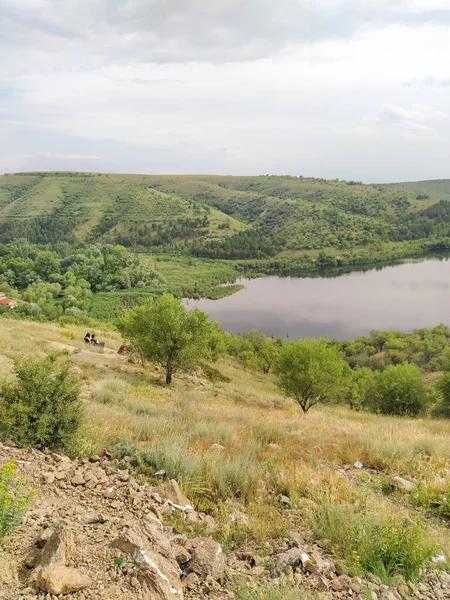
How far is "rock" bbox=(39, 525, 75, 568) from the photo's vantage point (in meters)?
2.71

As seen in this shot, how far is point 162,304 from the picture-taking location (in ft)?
57.9

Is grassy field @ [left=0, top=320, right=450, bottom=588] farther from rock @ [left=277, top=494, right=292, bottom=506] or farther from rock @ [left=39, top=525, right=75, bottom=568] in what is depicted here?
rock @ [left=39, top=525, right=75, bottom=568]

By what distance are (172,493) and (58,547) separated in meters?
1.71

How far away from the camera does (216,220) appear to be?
156 metres

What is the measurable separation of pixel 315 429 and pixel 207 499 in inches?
181

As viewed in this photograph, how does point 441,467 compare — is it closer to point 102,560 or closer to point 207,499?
point 207,499

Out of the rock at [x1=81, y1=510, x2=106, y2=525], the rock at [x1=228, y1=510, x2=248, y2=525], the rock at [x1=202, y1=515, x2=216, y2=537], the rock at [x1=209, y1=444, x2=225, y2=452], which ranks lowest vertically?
the rock at [x1=209, y1=444, x2=225, y2=452]

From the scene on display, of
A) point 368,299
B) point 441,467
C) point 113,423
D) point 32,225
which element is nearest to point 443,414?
point 441,467

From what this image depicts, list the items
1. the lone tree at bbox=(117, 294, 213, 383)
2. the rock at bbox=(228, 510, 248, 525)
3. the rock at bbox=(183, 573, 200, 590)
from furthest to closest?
1. the lone tree at bbox=(117, 294, 213, 383)
2. the rock at bbox=(228, 510, 248, 525)
3. the rock at bbox=(183, 573, 200, 590)

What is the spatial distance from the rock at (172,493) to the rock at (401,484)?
2.86m

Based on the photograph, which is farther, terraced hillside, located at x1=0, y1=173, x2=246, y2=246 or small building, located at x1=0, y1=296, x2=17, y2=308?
terraced hillside, located at x1=0, y1=173, x2=246, y2=246

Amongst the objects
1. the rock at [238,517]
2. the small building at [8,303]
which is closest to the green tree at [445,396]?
the rock at [238,517]

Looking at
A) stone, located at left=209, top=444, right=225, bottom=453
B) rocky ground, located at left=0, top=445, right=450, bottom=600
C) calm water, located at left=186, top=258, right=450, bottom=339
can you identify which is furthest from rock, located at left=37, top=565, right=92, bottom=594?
calm water, located at left=186, top=258, right=450, bottom=339

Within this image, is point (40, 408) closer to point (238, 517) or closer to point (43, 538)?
point (43, 538)
